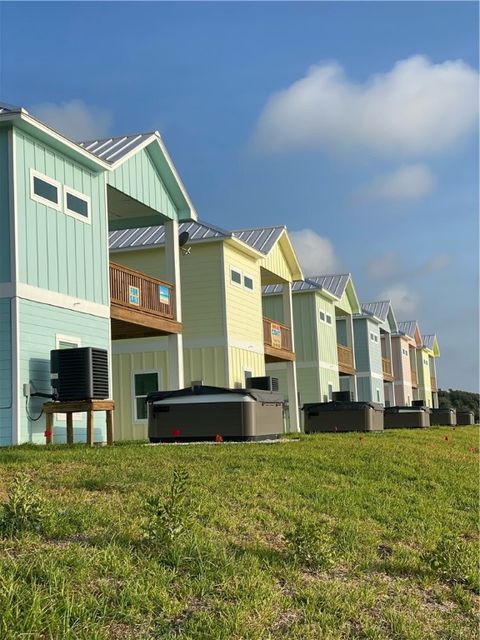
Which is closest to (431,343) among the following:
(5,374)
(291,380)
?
(291,380)

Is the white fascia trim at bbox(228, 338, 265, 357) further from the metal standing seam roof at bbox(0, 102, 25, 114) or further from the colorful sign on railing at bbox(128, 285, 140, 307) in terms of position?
the metal standing seam roof at bbox(0, 102, 25, 114)

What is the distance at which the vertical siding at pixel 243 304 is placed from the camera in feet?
77.3

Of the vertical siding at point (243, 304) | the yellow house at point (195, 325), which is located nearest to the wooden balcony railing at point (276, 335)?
the vertical siding at point (243, 304)

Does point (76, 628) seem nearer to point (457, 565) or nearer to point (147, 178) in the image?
point (457, 565)

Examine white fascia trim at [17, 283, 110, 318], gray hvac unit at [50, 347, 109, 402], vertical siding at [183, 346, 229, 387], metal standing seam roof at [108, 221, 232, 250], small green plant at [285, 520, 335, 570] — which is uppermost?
metal standing seam roof at [108, 221, 232, 250]

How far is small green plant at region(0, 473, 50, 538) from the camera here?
5.52 meters

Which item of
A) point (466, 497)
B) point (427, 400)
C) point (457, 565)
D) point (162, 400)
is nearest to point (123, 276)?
point (162, 400)

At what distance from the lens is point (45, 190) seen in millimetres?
14695

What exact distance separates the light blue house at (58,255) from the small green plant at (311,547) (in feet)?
27.1

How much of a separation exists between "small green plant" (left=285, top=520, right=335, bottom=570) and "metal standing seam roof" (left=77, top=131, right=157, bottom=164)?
1276cm

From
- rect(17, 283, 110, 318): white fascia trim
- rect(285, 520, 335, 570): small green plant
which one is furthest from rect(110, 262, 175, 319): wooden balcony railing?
rect(285, 520, 335, 570): small green plant

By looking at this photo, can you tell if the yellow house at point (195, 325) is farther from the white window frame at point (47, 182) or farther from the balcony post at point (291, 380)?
the white window frame at point (47, 182)

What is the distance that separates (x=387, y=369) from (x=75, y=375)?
37132 millimetres

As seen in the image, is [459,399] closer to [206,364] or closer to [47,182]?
[206,364]
